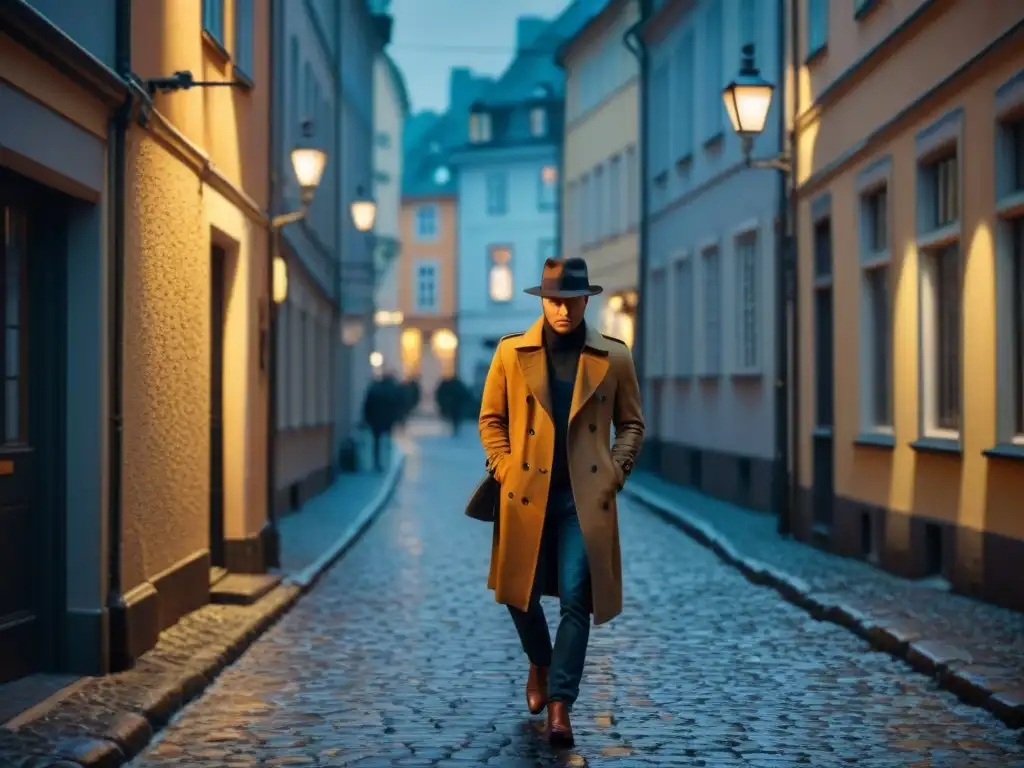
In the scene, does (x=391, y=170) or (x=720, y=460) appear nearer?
(x=720, y=460)

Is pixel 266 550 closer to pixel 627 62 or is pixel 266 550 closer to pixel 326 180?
pixel 326 180

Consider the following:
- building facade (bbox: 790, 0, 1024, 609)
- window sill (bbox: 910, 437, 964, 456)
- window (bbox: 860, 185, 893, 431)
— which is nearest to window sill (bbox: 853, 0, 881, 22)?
→ building facade (bbox: 790, 0, 1024, 609)

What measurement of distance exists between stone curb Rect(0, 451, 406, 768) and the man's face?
2.40 meters

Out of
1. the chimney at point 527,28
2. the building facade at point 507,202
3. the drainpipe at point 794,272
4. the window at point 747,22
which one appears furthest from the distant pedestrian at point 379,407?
the chimney at point 527,28

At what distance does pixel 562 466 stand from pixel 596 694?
1.73 meters

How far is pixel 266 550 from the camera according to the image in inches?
573

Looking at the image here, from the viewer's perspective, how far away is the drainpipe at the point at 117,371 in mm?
9484

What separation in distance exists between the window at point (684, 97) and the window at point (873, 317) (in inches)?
441

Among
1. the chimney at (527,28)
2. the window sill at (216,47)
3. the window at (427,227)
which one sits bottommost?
the window sill at (216,47)

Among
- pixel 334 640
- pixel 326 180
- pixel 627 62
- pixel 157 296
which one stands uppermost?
pixel 627 62

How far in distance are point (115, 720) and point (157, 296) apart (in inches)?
137

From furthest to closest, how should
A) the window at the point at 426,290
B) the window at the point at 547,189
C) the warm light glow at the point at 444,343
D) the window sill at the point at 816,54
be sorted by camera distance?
the window at the point at 426,290 < the warm light glow at the point at 444,343 < the window at the point at 547,189 < the window sill at the point at 816,54

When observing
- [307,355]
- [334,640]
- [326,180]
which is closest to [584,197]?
[326,180]

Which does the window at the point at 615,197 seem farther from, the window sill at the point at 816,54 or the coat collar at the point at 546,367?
the coat collar at the point at 546,367
